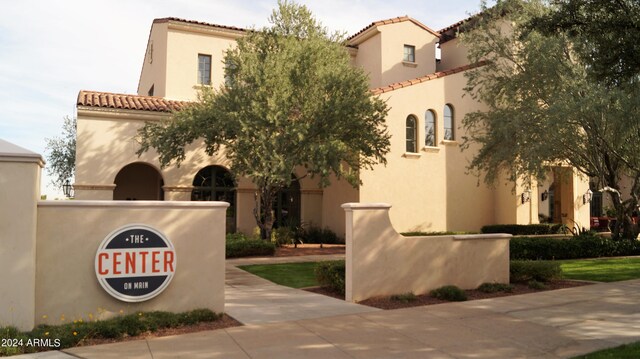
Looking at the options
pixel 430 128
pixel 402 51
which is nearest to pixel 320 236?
pixel 430 128

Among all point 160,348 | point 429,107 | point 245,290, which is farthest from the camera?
point 429,107

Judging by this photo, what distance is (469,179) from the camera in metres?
24.9

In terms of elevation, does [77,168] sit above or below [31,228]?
above

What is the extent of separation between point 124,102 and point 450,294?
1679cm

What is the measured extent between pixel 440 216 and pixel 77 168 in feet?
52.6

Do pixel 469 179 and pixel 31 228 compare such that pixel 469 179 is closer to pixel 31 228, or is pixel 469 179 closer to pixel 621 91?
pixel 621 91

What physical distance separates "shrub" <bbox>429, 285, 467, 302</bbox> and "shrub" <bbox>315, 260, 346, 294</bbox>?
1.89m

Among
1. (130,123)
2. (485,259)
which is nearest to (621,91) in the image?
(485,259)

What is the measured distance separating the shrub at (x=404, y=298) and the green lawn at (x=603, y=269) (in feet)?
19.3

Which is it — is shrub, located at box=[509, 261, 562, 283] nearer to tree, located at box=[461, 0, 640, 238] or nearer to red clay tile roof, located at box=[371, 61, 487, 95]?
tree, located at box=[461, 0, 640, 238]

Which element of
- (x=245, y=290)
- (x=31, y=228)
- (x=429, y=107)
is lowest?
(x=245, y=290)

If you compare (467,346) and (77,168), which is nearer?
(467,346)

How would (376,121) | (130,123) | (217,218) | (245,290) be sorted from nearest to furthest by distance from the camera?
(217,218)
(245,290)
(376,121)
(130,123)

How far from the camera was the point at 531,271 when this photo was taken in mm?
12234
